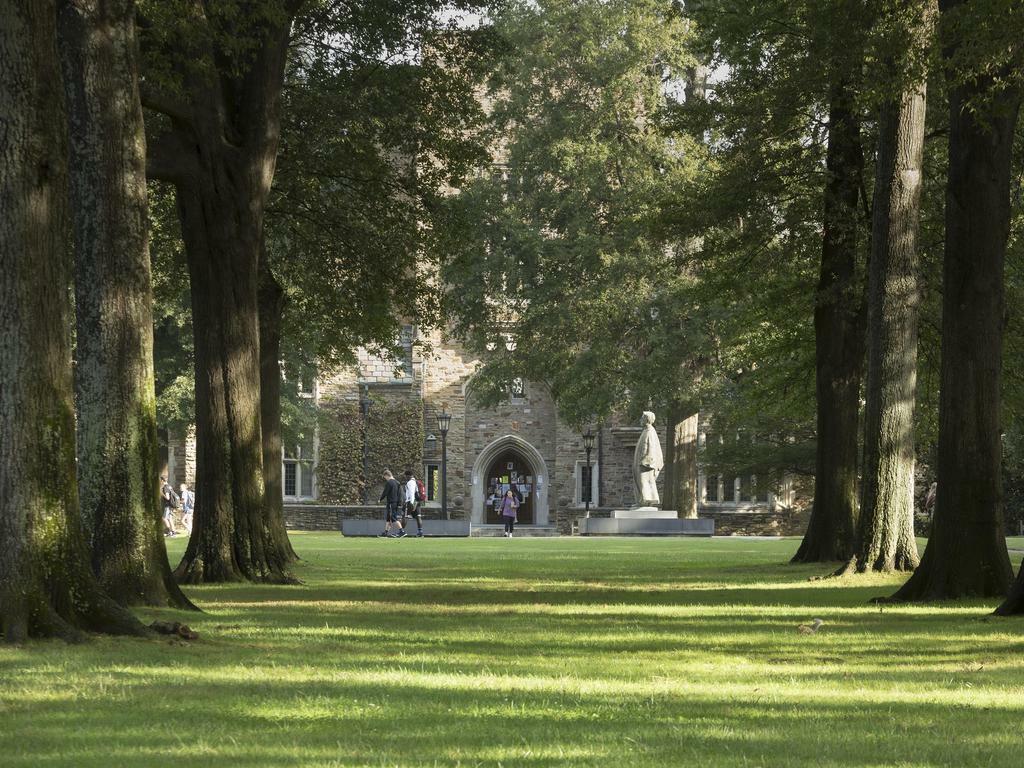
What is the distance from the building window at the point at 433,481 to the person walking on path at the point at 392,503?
38.3ft

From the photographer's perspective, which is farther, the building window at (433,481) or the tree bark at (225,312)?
the building window at (433,481)

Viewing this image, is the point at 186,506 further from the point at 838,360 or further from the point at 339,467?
the point at 838,360

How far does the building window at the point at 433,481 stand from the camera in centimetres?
5862

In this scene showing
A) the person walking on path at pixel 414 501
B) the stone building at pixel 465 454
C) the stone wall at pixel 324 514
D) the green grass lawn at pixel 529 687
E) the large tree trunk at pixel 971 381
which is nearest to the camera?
the green grass lawn at pixel 529 687

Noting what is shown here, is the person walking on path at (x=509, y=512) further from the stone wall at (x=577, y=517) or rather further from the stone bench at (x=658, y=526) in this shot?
the stone bench at (x=658, y=526)

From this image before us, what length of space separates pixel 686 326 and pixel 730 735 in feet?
117

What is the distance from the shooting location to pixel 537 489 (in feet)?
191

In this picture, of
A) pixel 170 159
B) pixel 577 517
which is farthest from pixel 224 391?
pixel 577 517

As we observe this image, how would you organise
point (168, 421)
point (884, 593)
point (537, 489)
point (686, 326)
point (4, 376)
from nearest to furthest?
1. point (4, 376)
2. point (884, 593)
3. point (686, 326)
4. point (168, 421)
5. point (537, 489)

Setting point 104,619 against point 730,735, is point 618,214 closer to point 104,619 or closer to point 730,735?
point 104,619

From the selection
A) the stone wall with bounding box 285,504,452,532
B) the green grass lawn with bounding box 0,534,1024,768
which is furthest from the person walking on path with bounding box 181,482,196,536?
the green grass lawn with bounding box 0,534,1024,768

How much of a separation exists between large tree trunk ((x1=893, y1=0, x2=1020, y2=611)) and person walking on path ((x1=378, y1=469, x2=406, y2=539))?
2997 cm

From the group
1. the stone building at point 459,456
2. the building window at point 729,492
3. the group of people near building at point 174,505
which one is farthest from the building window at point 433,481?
the building window at point 729,492

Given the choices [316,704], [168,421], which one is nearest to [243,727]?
[316,704]
